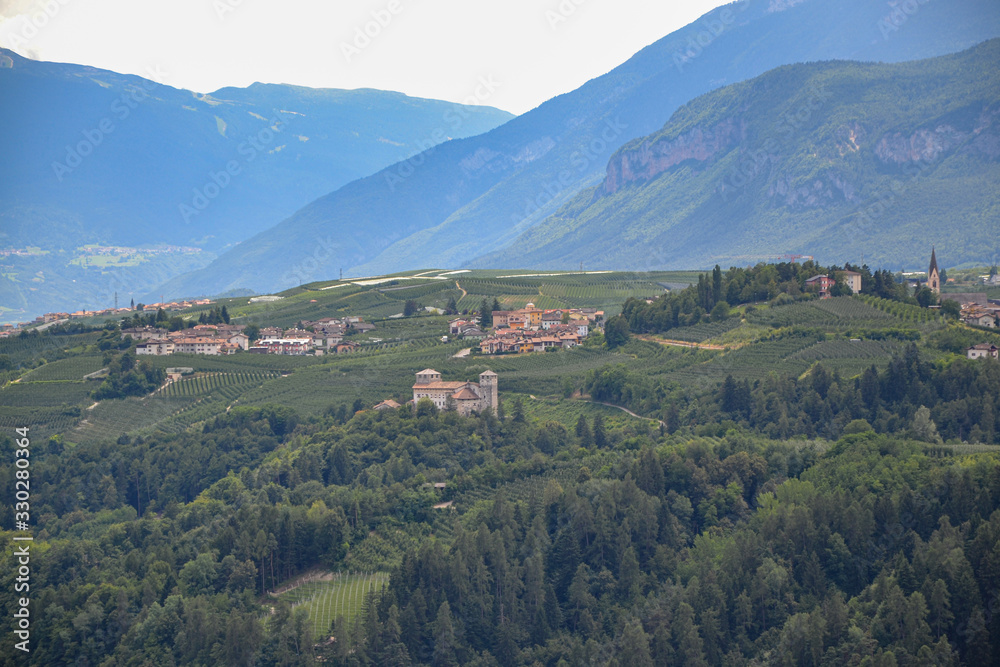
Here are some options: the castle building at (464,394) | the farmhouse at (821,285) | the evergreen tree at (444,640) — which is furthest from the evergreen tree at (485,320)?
the evergreen tree at (444,640)

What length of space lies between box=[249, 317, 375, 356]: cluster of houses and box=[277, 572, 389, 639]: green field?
44441 mm

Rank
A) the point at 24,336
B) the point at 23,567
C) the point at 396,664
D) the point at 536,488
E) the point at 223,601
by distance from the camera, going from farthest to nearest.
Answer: the point at 24,336 < the point at 536,488 < the point at 23,567 < the point at 223,601 < the point at 396,664

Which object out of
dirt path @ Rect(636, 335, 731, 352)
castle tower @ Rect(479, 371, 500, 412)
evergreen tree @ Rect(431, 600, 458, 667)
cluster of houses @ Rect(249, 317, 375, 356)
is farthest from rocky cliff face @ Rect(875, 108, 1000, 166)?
evergreen tree @ Rect(431, 600, 458, 667)

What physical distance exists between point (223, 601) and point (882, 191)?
171646 mm

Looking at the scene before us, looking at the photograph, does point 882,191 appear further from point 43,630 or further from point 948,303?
point 43,630

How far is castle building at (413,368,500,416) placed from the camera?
6944cm

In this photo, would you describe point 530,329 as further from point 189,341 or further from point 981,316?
point 981,316

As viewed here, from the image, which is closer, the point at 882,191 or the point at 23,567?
the point at 23,567

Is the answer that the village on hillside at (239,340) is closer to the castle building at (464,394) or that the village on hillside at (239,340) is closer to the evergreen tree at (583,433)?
the castle building at (464,394)

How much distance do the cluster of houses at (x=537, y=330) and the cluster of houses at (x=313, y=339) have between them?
9197 millimetres

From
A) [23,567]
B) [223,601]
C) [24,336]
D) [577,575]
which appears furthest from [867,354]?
[24,336]

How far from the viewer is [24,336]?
103312mm

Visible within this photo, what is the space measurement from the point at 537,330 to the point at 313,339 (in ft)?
64.3

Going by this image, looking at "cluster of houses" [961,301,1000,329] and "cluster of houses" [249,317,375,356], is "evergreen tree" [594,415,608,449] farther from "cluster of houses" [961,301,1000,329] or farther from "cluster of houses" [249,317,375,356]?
"cluster of houses" [249,317,375,356]
